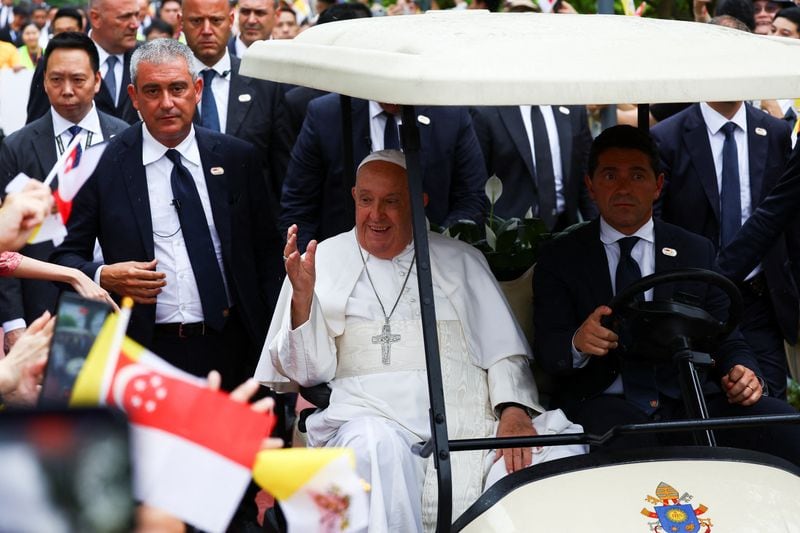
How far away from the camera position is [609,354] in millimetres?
4477

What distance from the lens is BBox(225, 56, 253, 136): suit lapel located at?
6605 mm

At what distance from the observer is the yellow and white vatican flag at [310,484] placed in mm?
2480

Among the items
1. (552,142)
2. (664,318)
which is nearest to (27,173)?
(552,142)

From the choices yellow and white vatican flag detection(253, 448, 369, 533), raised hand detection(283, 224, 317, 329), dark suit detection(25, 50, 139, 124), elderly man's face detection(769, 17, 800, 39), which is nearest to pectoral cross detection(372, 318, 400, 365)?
raised hand detection(283, 224, 317, 329)

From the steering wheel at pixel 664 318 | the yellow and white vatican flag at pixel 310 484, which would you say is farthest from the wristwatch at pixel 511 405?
the yellow and white vatican flag at pixel 310 484

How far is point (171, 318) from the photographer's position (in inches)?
203

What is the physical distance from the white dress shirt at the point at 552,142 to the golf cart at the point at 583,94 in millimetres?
2944

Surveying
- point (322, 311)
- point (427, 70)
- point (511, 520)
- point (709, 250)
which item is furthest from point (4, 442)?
point (709, 250)

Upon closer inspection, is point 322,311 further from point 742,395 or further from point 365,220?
point 742,395

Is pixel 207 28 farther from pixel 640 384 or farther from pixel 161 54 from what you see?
pixel 640 384

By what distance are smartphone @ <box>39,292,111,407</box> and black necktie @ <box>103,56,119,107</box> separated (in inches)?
198

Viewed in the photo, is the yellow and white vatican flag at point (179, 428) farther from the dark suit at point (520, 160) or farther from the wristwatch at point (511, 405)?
the dark suit at point (520, 160)

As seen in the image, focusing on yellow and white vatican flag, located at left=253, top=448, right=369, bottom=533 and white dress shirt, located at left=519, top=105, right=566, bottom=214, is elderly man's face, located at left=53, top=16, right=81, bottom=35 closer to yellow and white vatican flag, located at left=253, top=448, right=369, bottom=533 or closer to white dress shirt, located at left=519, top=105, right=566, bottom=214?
white dress shirt, located at left=519, top=105, right=566, bottom=214

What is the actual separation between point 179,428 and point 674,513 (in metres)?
1.73
